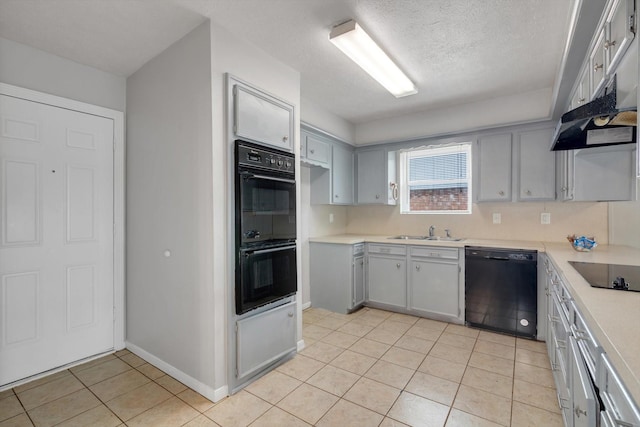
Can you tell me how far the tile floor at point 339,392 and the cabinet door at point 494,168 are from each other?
1570 mm

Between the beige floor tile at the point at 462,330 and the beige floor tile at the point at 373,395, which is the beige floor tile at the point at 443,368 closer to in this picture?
the beige floor tile at the point at 373,395

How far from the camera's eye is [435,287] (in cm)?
345

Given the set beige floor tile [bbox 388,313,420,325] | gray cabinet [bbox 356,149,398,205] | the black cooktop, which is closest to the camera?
the black cooktop

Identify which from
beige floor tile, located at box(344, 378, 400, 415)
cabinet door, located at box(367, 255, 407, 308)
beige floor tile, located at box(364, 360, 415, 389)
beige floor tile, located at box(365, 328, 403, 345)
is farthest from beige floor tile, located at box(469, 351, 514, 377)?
cabinet door, located at box(367, 255, 407, 308)

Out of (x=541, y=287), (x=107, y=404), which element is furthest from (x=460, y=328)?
(x=107, y=404)

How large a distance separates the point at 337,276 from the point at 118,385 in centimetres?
235

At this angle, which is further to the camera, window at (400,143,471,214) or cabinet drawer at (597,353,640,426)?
window at (400,143,471,214)

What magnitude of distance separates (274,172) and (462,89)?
2.30m

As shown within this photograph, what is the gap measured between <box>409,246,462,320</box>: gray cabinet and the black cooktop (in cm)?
136

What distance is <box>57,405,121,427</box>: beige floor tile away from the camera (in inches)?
72.2

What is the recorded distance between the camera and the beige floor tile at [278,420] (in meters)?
1.81

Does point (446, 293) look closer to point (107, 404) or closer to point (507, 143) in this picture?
point (507, 143)

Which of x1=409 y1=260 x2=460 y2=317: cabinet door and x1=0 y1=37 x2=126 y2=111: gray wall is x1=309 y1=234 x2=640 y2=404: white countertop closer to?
x1=409 y1=260 x2=460 y2=317: cabinet door

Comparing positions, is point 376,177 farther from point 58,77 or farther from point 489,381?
point 58,77
